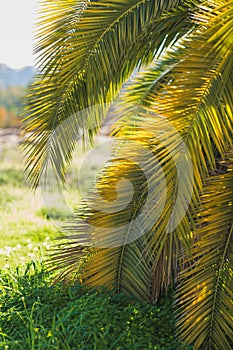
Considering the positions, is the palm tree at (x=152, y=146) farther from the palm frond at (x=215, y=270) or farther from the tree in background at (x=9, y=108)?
the tree in background at (x=9, y=108)

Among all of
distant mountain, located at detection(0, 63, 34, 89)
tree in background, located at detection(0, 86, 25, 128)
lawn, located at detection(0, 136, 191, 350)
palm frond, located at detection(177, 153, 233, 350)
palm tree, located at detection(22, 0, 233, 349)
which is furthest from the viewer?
distant mountain, located at detection(0, 63, 34, 89)

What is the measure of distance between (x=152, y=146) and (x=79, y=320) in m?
1.37

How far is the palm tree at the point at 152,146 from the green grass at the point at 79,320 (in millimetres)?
154

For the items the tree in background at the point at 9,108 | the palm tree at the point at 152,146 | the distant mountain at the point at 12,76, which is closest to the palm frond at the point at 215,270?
the palm tree at the point at 152,146

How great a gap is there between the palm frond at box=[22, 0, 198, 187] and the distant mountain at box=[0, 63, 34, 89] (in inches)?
1474

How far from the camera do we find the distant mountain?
142 feet

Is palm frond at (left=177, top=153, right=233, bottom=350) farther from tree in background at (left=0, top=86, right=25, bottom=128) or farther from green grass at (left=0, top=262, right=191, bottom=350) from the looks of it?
tree in background at (left=0, top=86, right=25, bottom=128)

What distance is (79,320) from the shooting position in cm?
435

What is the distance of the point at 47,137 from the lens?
4.73m

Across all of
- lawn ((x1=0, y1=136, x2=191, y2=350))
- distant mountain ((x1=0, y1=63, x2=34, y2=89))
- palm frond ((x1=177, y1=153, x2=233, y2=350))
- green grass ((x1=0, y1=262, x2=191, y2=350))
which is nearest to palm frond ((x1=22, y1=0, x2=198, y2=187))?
lawn ((x1=0, y1=136, x2=191, y2=350))

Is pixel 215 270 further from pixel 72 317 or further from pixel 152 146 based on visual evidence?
pixel 72 317

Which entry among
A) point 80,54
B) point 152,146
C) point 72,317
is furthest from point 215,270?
point 80,54

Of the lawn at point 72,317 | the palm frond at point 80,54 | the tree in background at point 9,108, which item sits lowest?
the lawn at point 72,317

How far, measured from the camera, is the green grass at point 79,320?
4.17 metres
